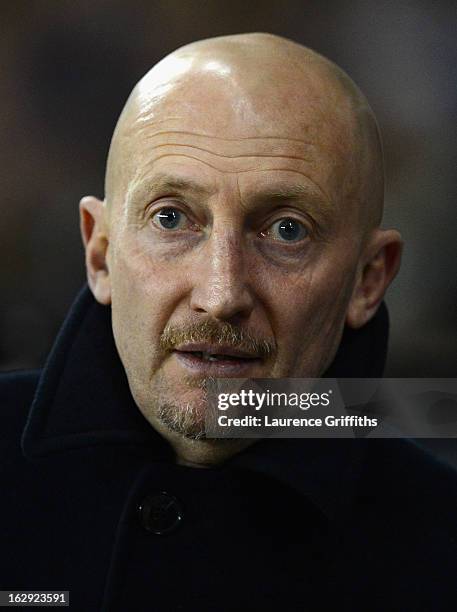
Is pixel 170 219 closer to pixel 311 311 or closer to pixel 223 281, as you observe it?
pixel 223 281

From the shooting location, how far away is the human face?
1756mm

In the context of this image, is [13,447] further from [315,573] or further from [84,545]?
[315,573]

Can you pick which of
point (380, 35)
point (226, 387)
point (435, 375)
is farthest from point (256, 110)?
point (435, 375)

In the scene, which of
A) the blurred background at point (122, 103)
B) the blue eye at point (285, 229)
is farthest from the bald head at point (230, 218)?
the blurred background at point (122, 103)

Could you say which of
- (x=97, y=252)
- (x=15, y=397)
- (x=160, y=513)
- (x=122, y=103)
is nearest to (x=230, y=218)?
(x=97, y=252)

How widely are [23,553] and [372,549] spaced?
2.23 feet

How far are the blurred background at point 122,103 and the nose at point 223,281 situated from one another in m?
0.78

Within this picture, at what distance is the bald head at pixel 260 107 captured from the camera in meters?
1.78

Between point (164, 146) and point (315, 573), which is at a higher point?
point (164, 146)

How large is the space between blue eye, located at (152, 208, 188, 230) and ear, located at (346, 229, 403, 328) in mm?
403

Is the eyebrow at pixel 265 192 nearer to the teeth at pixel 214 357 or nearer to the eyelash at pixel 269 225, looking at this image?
the eyelash at pixel 269 225

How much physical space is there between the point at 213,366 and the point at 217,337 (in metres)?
0.07

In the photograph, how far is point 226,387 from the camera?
1798mm

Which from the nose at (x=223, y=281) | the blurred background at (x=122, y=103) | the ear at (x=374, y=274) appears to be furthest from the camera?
the blurred background at (x=122, y=103)
